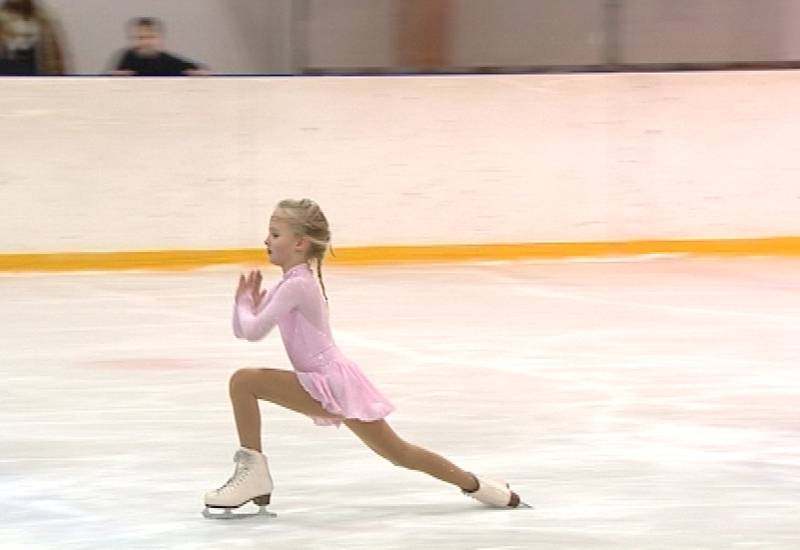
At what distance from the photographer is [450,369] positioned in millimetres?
5988

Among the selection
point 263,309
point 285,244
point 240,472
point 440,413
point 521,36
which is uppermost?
point 521,36

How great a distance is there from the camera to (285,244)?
12.2 feet

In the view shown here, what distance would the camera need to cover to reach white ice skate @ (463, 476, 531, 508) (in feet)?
12.9

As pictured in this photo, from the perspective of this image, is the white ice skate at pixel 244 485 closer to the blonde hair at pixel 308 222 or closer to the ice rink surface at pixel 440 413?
Answer: the ice rink surface at pixel 440 413

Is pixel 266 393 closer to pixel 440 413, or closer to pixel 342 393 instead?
pixel 342 393

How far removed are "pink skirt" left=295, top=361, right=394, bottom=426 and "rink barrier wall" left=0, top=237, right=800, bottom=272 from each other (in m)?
5.18

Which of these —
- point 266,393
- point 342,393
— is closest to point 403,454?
point 342,393

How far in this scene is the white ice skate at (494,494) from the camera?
3926 mm

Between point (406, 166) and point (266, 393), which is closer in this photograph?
point (266, 393)

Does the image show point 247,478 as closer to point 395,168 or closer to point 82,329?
point 82,329

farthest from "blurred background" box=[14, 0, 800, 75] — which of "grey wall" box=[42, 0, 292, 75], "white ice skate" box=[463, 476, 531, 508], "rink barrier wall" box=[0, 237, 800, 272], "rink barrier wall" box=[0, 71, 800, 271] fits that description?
"white ice skate" box=[463, 476, 531, 508]

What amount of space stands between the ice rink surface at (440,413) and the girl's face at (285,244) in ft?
1.97

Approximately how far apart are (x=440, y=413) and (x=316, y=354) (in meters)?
1.49

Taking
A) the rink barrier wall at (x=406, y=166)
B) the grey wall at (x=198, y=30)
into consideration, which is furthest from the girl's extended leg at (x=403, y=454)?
the grey wall at (x=198, y=30)
